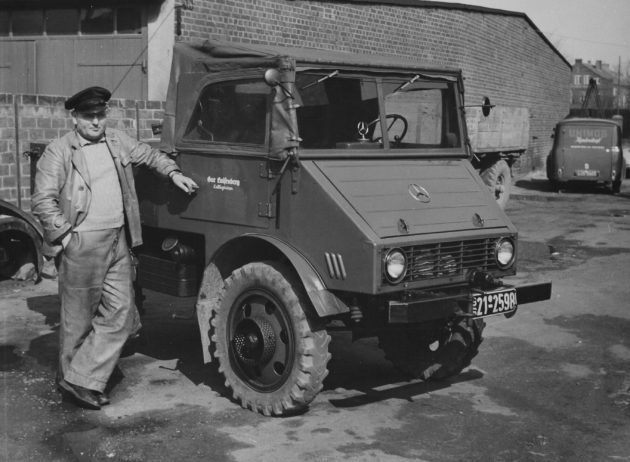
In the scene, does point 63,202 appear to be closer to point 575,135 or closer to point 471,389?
point 471,389

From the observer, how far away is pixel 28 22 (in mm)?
16234

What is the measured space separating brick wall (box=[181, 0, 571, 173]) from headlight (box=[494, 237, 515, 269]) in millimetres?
9642

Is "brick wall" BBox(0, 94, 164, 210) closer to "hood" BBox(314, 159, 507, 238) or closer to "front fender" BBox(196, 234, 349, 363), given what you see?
"front fender" BBox(196, 234, 349, 363)

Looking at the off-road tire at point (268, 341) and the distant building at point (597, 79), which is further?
the distant building at point (597, 79)

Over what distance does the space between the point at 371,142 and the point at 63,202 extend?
2.06 m

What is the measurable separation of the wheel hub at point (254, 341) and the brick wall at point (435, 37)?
9.57m

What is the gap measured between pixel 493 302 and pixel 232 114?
2.14m

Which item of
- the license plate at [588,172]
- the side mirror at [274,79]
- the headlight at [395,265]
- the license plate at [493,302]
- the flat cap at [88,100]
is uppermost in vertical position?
the side mirror at [274,79]

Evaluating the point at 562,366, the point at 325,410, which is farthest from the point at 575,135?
the point at 325,410

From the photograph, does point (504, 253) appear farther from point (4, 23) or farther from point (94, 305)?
point (4, 23)

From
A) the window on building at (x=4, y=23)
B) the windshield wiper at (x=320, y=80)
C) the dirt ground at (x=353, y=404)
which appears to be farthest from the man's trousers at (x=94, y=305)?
the window on building at (x=4, y=23)

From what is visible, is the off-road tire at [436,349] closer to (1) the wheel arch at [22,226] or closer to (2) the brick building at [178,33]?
(1) the wheel arch at [22,226]

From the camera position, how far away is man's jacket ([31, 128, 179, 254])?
547 cm

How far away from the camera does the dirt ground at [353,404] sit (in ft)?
16.2
